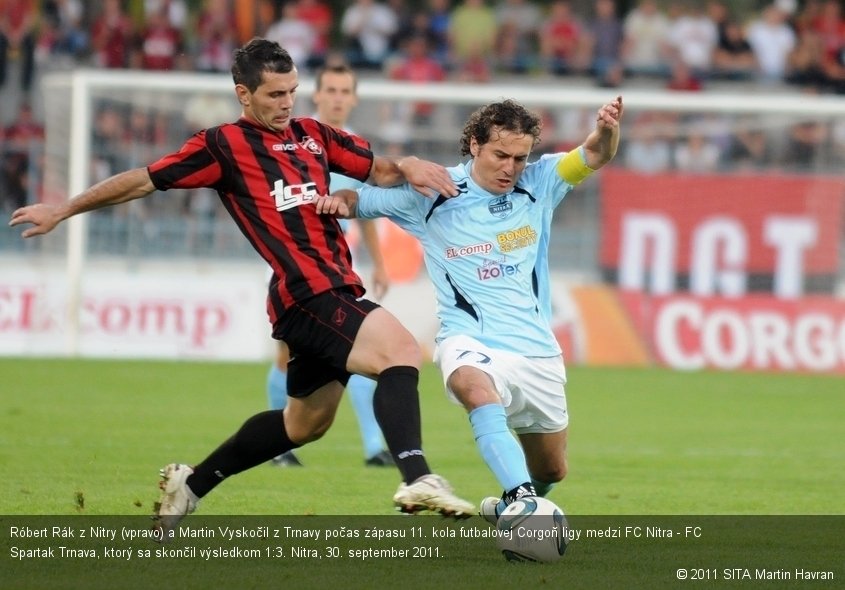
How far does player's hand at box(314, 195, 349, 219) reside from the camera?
6211mm

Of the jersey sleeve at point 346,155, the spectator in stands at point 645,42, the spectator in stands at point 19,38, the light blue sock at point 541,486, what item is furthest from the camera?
the spectator in stands at point 645,42

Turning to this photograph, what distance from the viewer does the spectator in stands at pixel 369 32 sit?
2117 centimetres

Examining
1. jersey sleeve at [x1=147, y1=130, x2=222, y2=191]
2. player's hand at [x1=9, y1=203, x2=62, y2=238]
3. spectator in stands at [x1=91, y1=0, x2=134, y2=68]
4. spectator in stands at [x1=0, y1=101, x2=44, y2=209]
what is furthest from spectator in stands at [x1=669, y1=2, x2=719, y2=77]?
player's hand at [x1=9, y1=203, x2=62, y2=238]

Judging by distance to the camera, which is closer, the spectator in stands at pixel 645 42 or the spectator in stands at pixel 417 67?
the spectator in stands at pixel 417 67

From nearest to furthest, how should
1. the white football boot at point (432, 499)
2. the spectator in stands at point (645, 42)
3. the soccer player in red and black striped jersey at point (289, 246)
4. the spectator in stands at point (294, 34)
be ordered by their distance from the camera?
the white football boot at point (432, 499) < the soccer player in red and black striped jersey at point (289, 246) < the spectator in stands at point (294, 34) < the spectator in stands at point (645, 42)

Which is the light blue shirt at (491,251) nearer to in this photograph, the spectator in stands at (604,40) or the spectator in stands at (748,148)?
the spectator in stands at (748,148)

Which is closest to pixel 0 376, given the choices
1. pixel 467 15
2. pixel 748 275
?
pixel 748 275

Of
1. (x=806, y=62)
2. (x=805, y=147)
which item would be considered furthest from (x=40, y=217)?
(x=806, y=62)

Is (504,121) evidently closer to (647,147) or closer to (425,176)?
(425,176)

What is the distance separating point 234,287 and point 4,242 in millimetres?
2624

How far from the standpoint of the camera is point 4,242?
1634cm

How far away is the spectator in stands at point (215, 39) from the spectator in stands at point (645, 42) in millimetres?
5816

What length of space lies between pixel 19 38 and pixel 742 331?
1074cm

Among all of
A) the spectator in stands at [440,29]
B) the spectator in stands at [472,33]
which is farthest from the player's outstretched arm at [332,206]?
the spectator in stands at [472,33]
